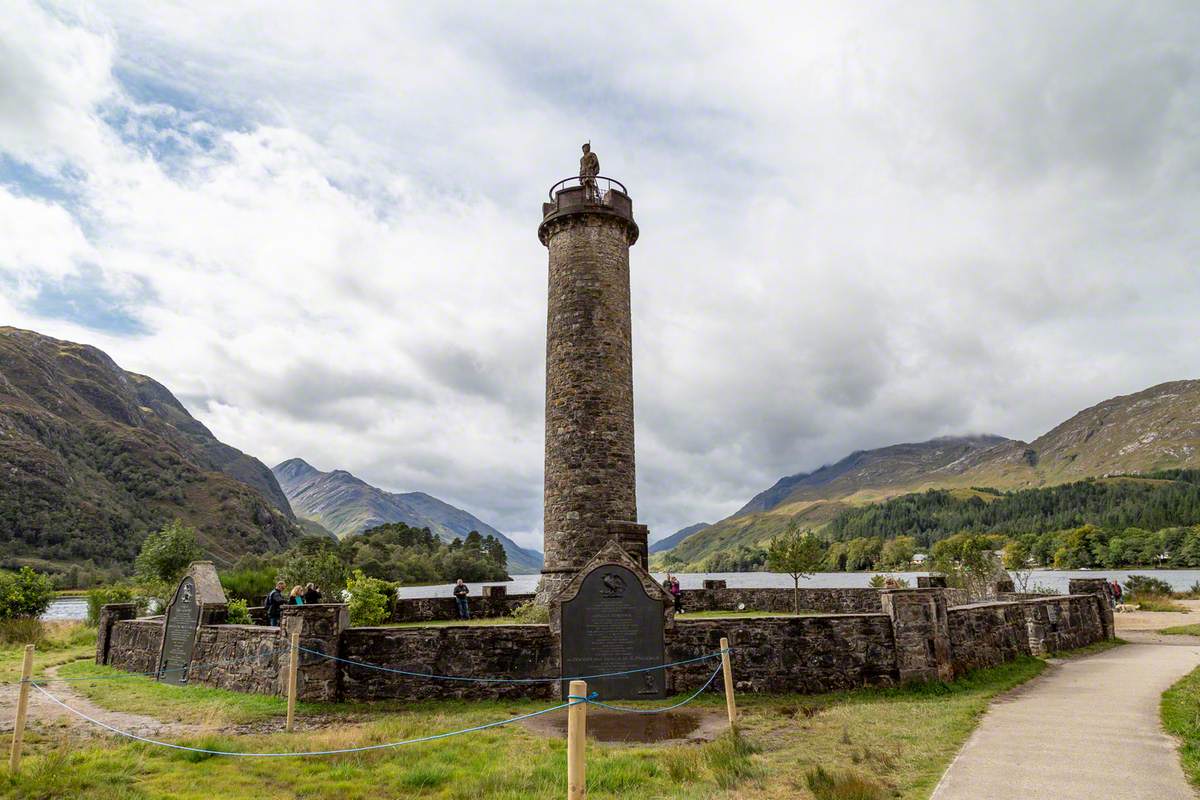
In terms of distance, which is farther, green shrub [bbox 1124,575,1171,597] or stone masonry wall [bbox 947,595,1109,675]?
green shrub [bbox 1124,575,1171,597]

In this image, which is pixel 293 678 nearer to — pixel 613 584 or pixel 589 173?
pixel 613 584

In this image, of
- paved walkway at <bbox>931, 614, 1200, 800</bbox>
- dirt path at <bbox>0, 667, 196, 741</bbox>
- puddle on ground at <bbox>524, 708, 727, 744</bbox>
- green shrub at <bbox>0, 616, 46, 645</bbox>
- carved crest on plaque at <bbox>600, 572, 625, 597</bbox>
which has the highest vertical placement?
carved crest on plaque at <bbox>600, 572, 625, 597</bbox>

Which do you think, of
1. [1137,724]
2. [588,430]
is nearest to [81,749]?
[1137,724]

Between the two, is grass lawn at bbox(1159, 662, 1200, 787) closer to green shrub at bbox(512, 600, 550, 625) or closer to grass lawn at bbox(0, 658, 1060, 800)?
grass lawn at bbox(0, 658, 1060, 800)

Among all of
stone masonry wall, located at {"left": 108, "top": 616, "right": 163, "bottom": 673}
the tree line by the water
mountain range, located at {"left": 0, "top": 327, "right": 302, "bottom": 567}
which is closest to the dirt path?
stone masonry wall, located at {"left": 108, "top": 616, "right": 163, "bottom": 673}

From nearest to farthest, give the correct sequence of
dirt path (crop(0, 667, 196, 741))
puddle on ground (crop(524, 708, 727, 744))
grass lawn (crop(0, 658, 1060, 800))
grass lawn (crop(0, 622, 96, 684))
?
grass lawn (crop(0, 658, 1060, 800))
puddle on ground (crop(524, 708, 727, 744))
dirt path (crop(0, 667, 196, 741))
grass lawn (crop(0, 622, 96, 684))

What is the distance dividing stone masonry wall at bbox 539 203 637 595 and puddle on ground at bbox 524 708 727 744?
1014 centimetres

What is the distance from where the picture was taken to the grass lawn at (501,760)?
6.78 metres

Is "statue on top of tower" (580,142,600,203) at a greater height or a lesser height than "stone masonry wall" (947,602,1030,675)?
greater

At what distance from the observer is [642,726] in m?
9.89

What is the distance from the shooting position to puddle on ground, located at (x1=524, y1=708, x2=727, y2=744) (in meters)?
9.20

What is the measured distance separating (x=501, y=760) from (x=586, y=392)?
14.7 meters

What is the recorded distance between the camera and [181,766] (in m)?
7.82

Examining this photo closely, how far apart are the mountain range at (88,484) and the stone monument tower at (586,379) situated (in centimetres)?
10108
